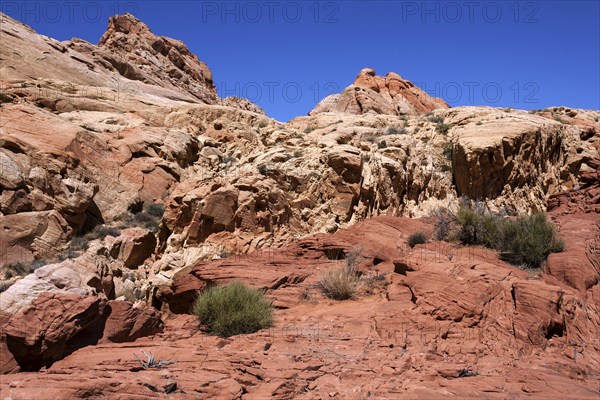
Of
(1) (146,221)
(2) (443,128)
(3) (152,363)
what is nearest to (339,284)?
(3) (152,363)

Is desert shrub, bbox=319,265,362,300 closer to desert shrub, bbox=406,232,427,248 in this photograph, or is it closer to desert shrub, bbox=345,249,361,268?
desert shrub, bbox=345,249,361,268

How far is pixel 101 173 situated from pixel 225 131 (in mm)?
6236

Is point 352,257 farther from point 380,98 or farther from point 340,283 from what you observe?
point 380,98

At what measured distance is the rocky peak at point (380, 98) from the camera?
1086 inches

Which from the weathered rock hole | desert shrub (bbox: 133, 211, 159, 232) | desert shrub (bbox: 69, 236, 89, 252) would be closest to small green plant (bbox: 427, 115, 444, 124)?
desert shrub (bbox: 133, 211, 159, 232)

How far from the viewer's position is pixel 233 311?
25.4 ft

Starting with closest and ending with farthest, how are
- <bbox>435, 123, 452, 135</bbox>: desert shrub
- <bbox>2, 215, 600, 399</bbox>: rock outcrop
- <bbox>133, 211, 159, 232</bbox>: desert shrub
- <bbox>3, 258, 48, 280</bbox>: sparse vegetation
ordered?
<bbox>2, 215, 600, 399</bbox>: rock outcrop
<bbox>3, 258, 48, 280</bbox>: sparse vegetation
<bbox>133, 211, 159, 232</bbox>: desert shrub
<bbox>435, 123, 452, 135</bbox>: desert shrub

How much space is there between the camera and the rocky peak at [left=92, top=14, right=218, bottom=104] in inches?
1190

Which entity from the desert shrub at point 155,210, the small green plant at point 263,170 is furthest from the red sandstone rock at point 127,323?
the small green plant at point 263,170

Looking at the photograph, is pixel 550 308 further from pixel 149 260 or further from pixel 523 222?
pixel 149 260

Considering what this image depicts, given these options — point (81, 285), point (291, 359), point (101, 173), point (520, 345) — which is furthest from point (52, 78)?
point (520, 345)

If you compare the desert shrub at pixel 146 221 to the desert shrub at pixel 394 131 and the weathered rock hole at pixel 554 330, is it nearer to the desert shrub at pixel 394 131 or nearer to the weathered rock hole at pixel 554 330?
the weathered rock hole at pixel 554 330

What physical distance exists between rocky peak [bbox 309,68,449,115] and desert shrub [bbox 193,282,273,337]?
2003 centimetres

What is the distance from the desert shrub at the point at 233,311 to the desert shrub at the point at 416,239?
4.47m
